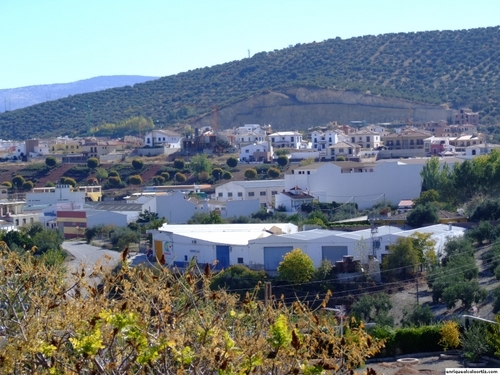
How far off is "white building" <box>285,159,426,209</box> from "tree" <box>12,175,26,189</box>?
1437 centimetres

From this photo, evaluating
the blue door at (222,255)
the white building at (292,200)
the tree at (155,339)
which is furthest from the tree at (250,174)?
the tree at (155,339)

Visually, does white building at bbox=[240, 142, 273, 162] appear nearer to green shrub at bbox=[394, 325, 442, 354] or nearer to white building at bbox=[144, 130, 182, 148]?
white building at bbox=[144, 130, 182, 148]

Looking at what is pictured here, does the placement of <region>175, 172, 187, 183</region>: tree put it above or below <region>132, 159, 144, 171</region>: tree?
below

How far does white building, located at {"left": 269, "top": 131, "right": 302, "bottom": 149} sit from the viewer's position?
161ft

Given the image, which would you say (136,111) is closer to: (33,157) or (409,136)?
(33,157)

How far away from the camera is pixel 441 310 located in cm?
1673

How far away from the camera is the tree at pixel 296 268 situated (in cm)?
1945

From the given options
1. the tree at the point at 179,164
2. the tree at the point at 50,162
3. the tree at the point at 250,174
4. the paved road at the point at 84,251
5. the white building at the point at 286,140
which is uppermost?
the white building at the point at 286,140

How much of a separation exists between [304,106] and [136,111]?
63.7ft

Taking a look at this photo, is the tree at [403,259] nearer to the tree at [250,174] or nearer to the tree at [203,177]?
the tree at [250,174]

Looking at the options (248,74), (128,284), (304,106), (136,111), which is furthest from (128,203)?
(248,74)

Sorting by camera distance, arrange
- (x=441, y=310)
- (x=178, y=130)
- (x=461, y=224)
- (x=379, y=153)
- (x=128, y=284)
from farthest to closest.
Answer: (x=178, y=130) → (x=379, y=153) → (x=461, y=224) → (x=441, y=310) → (x=128, y=284)

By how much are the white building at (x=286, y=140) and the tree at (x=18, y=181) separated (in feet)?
44.8

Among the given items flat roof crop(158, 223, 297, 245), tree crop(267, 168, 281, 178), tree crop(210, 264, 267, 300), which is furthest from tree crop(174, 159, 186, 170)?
tree crop(210, 264, 267, 300)
